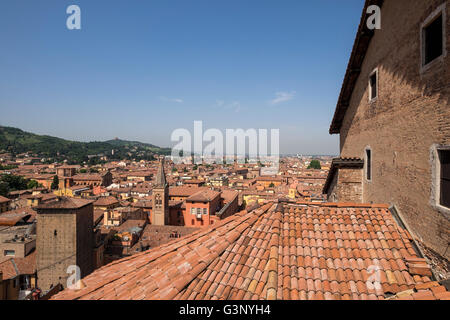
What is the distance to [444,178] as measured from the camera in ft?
13.9

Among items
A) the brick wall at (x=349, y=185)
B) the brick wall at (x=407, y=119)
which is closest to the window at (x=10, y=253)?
the brick wall at (x=349, y=185)

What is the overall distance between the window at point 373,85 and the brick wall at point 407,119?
0.22 m

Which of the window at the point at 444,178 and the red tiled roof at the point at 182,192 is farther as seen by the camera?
the red tiled roof at the point at 182,192

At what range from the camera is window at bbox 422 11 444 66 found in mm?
4328

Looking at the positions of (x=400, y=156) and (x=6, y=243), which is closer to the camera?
(x=400, y=156)

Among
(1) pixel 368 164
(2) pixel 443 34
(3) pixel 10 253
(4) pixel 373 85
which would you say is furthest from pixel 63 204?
(2) pixel 443 34

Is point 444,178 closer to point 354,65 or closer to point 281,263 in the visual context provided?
point 281,263

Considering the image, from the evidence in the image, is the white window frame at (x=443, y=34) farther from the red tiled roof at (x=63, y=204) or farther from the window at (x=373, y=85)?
the red tiled roof at (x=63, y=204)

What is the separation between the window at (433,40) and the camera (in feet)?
14.2

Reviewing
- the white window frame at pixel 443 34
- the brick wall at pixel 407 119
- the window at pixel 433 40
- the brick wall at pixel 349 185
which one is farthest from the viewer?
the brick wall at pixel 349 185
